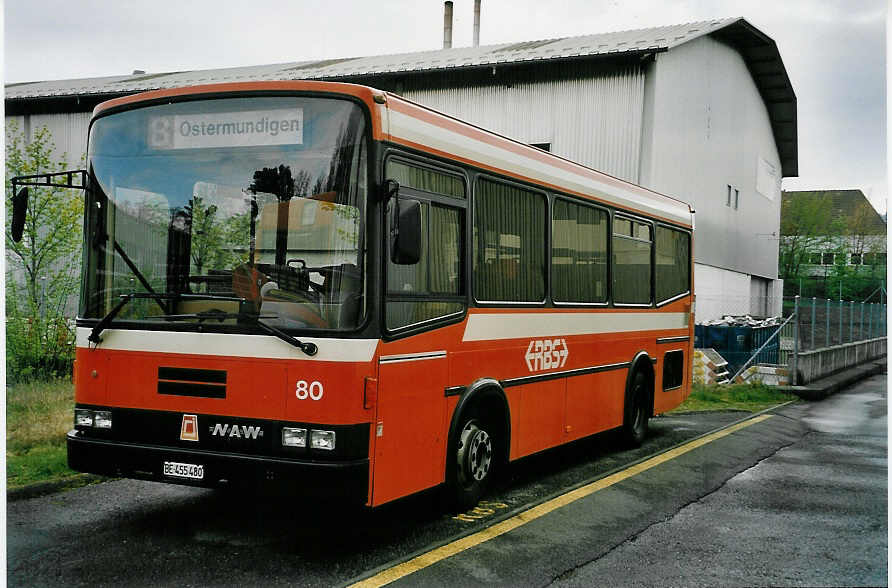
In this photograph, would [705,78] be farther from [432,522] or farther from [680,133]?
[432,522]

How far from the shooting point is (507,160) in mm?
7688

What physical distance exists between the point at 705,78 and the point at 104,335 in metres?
21.1

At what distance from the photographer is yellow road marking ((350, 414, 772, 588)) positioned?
5.50m

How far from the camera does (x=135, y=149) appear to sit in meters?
6.14

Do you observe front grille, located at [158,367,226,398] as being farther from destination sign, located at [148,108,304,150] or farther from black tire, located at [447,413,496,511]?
black tire, located at [447,413,496,511]

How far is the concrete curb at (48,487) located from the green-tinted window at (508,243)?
3.61m

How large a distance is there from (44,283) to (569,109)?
13.8 meters

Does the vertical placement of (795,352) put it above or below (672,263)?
below

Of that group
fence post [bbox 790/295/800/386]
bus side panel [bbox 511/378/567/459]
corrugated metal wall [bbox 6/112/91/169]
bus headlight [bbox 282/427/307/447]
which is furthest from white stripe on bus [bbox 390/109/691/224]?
corrugated metal wall [bbox 6/112/91/169]

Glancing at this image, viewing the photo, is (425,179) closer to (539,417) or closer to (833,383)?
(539,417)

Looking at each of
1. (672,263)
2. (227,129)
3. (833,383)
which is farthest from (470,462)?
(833,383)

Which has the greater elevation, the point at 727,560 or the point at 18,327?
the point at 18,327

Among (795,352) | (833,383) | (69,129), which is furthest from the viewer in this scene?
(69,129)

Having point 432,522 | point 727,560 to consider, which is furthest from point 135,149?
point 727,560
